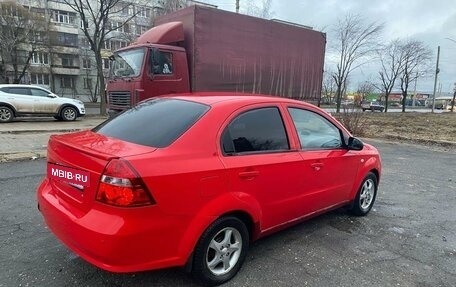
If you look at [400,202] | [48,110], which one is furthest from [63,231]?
[48,110]

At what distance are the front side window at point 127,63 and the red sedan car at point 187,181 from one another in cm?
643

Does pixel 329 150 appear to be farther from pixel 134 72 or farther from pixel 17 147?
pixel 17 147

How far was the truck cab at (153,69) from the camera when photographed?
31.3 feet

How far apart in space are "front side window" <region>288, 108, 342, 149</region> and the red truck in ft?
20.9

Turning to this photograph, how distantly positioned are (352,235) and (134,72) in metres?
7.49

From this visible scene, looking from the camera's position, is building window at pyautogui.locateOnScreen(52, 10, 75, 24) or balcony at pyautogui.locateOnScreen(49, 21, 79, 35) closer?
balcony at pyautogui.locateOnScreen(49, 21, 79, 35)

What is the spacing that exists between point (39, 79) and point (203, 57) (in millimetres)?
49246

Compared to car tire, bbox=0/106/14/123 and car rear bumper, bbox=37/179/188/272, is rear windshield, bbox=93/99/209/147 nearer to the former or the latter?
car rear bumper, bbox=37/179/188/272

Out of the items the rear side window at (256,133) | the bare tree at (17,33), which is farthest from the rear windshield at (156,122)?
the bare tree at (17,33)

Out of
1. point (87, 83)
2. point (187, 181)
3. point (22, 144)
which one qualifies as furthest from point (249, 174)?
point (87, 83)

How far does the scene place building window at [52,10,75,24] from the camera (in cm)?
5301

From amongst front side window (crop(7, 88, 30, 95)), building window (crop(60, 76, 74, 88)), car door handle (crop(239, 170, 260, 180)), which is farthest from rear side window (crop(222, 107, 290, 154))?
building window (crop(60, 76, 74, 88))

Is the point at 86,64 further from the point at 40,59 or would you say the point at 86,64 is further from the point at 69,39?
the point at 40,59

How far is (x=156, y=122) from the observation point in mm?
3096
